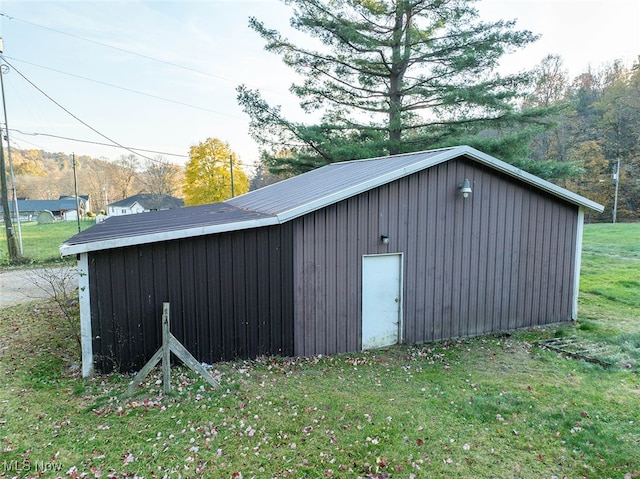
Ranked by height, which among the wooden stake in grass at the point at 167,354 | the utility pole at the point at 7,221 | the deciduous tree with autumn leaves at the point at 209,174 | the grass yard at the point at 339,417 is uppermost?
the deciduous tree with autumn leaves at the point at 209,174

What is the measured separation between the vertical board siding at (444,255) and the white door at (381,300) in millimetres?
126

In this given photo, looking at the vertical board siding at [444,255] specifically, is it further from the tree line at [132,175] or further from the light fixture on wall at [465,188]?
the tree line at [132,175]

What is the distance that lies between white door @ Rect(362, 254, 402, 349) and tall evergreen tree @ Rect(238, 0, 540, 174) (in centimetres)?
840

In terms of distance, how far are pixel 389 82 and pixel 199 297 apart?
12.9 meters

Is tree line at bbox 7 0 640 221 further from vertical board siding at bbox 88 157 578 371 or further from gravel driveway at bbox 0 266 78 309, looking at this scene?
gravel driveway at bbox 0 266 78 309

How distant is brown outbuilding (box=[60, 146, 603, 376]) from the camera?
518 centimetres

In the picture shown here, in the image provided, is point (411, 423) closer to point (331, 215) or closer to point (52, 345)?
point (331, 215)

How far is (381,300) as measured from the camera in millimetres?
6551

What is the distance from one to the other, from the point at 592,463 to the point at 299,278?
3.97 meters

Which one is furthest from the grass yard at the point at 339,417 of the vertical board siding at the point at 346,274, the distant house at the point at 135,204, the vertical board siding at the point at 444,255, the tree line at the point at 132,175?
the distant house at the point at 135,204

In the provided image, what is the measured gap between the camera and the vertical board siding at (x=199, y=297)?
509 centimetres

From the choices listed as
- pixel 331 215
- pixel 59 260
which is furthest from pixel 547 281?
pixel 59 260

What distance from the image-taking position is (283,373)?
5.36m

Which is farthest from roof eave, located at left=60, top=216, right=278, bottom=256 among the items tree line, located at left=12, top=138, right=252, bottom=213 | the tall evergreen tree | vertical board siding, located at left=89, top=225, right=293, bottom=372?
tree line, located at left=12, top=138, right=252, bottom=213
